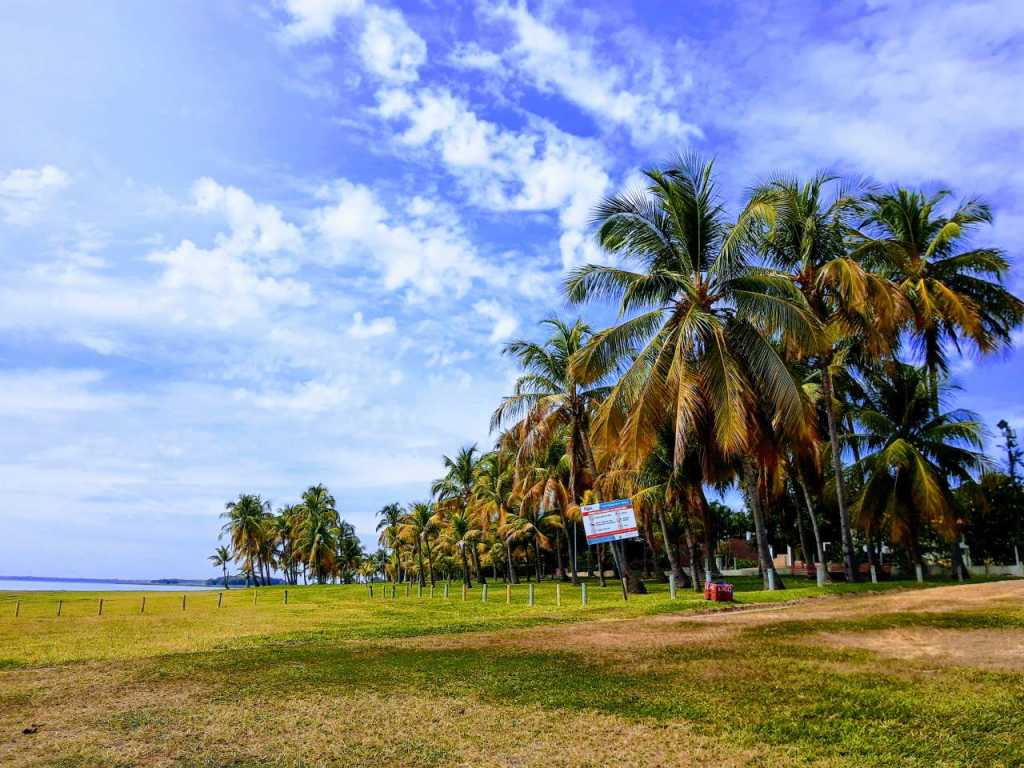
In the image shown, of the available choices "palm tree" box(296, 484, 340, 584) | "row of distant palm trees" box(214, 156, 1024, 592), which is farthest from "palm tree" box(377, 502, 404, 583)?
"row of distant palm trees" box(214, 156, 1024, 592)

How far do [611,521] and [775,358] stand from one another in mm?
10440

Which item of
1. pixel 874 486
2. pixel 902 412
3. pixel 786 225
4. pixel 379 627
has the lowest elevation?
pixel 379 627

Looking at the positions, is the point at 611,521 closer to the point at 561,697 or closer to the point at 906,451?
the point at 906,451

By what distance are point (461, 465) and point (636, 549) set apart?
18897mm

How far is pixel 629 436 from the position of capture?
1986cm

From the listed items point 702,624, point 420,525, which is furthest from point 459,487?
point 702,624

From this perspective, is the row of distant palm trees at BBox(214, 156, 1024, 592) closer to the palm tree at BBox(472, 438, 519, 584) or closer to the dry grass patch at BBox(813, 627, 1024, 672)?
the dry grass patch at BBox(813, 627, 1024, 672)

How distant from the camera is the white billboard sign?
90.1ft

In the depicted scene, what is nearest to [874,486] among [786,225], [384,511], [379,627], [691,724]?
[786,225]

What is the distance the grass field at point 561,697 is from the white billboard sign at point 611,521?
→ 1185cm

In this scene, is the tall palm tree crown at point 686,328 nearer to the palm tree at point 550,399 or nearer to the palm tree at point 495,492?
the palm tree at point 550,399

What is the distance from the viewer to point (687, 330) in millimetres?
20406

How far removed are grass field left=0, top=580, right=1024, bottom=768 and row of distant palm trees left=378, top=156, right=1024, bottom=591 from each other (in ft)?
23.7

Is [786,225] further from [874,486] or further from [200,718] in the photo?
[200,718]
